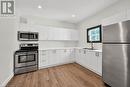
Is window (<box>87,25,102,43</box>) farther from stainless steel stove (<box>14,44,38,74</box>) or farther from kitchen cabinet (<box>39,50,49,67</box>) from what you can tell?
stainless steel stove (<box>14,44,38,74</box>)

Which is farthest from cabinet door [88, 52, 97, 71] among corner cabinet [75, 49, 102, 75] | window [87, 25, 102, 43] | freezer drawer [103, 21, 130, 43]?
freezer drawer [103, 21, 130, 43]

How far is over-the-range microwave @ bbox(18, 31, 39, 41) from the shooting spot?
3.79m

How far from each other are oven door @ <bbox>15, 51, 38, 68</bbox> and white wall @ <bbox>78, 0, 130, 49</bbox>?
2839 millimetres

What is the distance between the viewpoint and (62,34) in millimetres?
5312

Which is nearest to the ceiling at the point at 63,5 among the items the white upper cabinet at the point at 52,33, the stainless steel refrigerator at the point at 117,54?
the white upper cabinet at the point at 52,33

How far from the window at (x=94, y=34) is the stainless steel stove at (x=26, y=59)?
8.98ft

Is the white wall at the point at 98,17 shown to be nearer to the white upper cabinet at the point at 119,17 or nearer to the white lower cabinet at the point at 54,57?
the white upper cabinet at the point at 119,17

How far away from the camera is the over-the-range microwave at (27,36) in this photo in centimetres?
379

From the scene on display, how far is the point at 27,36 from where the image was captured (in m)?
3.97

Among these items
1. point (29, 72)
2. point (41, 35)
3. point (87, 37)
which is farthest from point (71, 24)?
point (29, 72)

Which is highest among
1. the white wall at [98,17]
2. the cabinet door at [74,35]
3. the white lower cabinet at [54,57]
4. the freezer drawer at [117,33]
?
the white wall at [98,17]

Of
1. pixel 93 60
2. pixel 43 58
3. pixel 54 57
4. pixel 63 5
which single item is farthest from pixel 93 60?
pixel 63 5

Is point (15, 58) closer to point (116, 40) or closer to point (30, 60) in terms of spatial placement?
point (30, 60)

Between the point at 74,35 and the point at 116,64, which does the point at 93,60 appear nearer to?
the point at 116,64
